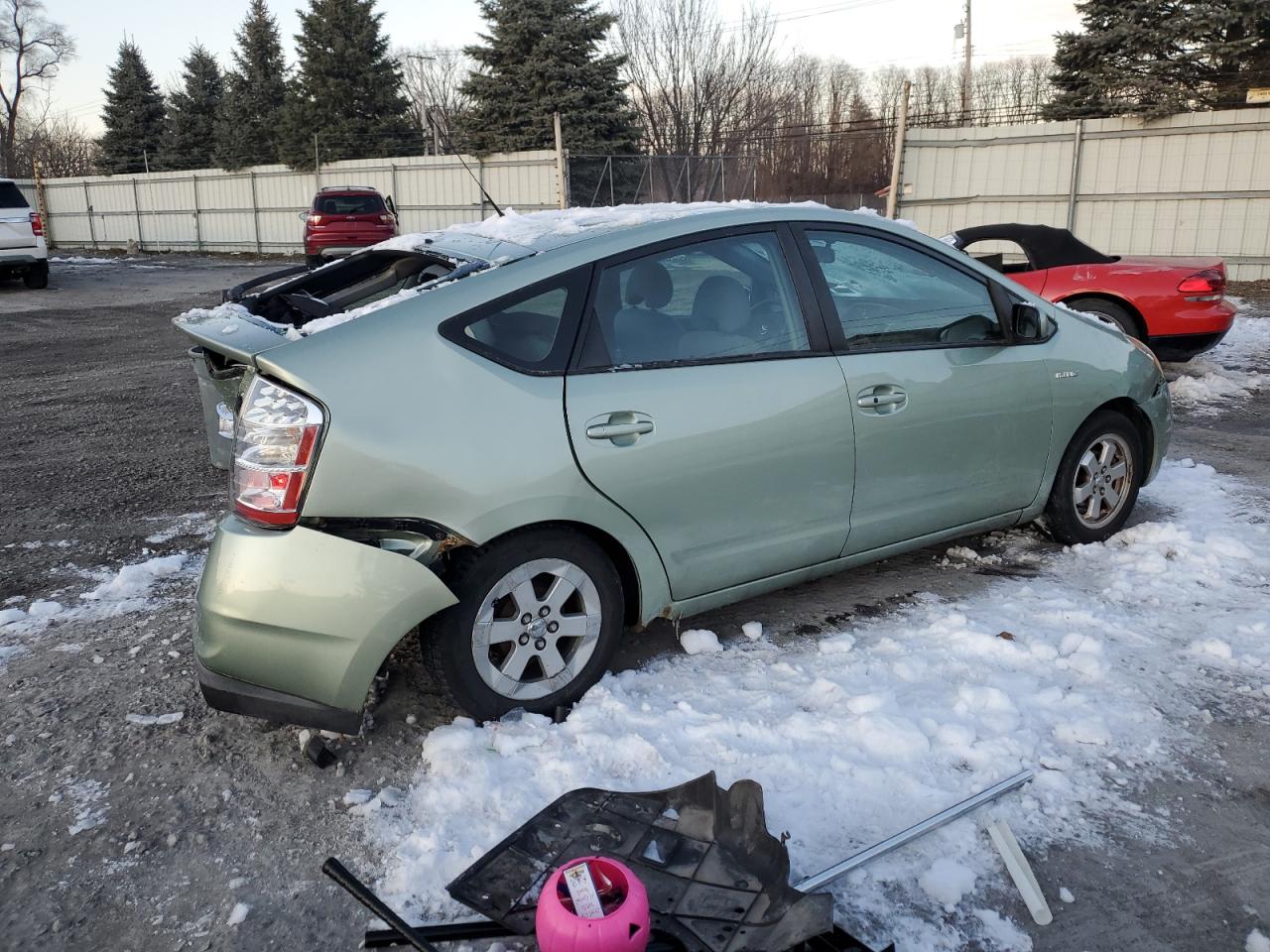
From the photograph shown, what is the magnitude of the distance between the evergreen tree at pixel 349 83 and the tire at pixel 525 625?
33716 mm

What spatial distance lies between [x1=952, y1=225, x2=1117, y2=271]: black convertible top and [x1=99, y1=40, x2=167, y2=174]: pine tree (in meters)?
44.6

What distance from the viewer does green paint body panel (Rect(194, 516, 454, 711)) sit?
271cm

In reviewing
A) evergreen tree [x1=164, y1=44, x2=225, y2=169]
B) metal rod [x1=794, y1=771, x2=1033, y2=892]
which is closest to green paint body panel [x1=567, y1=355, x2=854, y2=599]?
metal rod [x1=794, y1=771, x2=1033, y2=892]

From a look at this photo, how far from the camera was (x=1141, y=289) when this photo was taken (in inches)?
320

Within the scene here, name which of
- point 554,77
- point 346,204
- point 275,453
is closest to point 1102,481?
point 275,453

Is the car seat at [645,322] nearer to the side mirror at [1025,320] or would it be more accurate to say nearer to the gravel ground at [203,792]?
the gravel ground at [203,792]

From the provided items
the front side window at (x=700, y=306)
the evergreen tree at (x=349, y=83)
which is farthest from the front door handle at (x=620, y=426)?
the evergreen tree at (x=349, y=83)

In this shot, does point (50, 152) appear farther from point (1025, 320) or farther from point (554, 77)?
point (1025, 320)

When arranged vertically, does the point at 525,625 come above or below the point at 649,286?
below

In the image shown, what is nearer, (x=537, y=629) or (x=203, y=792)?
(x=203, y=792)

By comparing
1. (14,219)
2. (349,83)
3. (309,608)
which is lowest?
(309,608)

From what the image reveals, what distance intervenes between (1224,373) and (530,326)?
823 centimetres

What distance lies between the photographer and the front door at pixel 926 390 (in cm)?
359

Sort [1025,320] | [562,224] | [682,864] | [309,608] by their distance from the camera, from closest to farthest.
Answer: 1. [682,864]
2. [309,608]
3. [562,224]
4. [1025,320]
